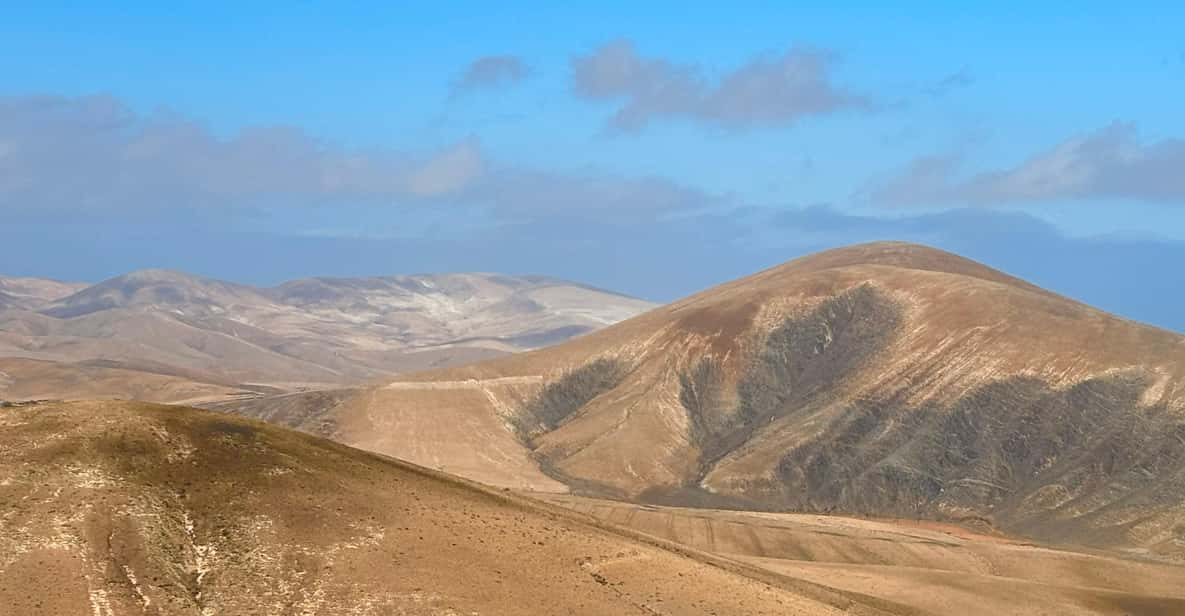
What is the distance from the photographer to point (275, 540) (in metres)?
69.9

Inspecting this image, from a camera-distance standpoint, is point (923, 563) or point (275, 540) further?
point (923, 563)

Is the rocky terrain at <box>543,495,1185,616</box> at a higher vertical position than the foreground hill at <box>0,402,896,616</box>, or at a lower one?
lower

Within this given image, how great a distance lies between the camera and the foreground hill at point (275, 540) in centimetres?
6425

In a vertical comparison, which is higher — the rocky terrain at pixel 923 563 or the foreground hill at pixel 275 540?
the foreground hill at pixel 275 540

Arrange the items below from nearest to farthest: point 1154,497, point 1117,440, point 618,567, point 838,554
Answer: point 618,567, point 838,554, point 1154,497, point 1117,440

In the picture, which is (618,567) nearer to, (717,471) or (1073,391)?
(717,471)

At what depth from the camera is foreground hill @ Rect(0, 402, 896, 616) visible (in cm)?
6425

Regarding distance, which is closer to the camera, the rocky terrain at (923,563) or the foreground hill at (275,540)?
the foreground hill at (275,540)

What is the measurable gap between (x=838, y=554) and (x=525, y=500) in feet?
155

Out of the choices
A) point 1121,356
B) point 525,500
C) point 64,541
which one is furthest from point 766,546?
point 1121,356

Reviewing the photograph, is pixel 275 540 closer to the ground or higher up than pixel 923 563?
higher up

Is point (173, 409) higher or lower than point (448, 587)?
higher

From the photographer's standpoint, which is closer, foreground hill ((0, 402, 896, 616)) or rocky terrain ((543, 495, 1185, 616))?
foreground hill ((0, 402, 896, 616))

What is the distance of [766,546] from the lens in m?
130
